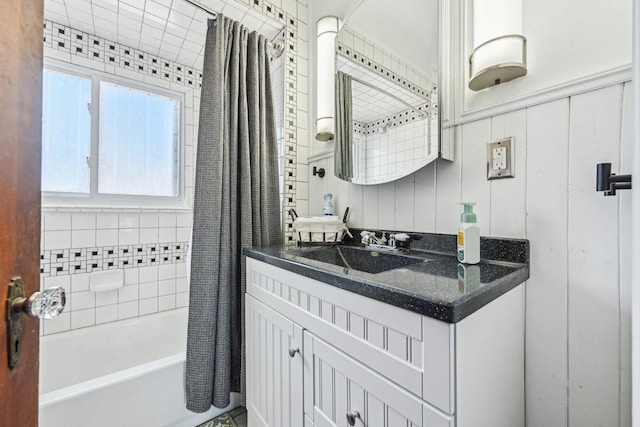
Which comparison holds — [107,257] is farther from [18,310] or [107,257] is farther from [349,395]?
[349,395]

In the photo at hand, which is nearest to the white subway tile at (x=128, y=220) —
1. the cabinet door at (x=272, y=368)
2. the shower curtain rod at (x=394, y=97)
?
the cabinet door at (x=272, y=368)

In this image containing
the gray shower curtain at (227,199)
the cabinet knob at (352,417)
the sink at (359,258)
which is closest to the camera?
the cabinet knob at (352,417)

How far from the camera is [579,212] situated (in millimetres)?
733

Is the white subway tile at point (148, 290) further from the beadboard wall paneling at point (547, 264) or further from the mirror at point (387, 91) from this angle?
the beadboard wall paneling at point (547, 264)

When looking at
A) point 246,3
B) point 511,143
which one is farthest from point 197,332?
point 246,3

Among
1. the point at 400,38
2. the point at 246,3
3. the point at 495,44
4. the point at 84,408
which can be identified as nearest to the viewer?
the point at 495,44

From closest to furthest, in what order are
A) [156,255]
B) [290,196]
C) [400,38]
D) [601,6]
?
1. [601,6]
2. [400,38]
3. [290,196]
4. [156,255]

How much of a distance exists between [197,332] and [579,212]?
151cm

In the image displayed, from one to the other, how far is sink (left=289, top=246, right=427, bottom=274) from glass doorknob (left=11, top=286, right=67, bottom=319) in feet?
2.36

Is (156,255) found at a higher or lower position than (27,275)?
lower

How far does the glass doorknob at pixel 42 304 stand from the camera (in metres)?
0.40

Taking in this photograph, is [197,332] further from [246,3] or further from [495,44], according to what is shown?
[246,3]

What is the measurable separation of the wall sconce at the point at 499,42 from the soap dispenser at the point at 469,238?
43cm

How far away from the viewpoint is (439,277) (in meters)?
0.68
